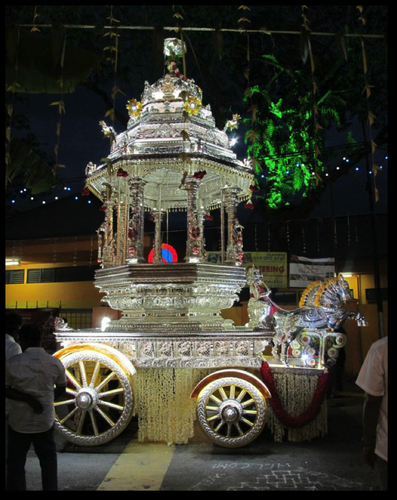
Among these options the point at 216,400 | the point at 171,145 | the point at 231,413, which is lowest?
the point at 231,413

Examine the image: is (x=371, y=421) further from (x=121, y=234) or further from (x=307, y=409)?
(x=121, y=234)

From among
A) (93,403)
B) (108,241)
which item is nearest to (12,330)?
(93,403)

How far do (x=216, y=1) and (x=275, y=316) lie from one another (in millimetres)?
4607

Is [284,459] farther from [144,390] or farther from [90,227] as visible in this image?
[90,227]

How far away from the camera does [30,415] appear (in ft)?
12.2

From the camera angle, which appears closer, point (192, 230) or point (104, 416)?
point (104, 416)

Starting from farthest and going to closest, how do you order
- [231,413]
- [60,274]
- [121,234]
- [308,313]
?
1. [60,274]
2. [121,234]
3. [308,313]
4. [231,413]

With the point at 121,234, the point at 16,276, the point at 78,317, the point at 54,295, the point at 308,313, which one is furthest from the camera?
the point at 16,276

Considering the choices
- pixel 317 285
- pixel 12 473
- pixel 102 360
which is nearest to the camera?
pixel 12 473

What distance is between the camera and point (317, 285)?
6.57 meters

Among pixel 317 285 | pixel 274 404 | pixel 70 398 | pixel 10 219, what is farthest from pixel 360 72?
pixel 10 219

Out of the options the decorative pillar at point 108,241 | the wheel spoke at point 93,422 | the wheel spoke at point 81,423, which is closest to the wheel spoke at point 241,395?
the wheel spoke at point 93,422

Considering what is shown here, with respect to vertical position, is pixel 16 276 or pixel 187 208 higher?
pixel 187 208

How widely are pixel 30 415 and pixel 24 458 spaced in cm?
33
